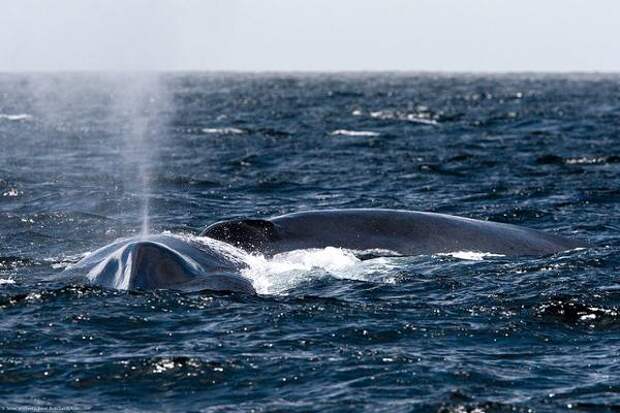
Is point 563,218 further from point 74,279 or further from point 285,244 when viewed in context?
point 74,279

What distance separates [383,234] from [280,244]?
5.21 feet

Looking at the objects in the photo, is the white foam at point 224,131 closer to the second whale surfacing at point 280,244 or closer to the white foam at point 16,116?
the white foam at point 16,116

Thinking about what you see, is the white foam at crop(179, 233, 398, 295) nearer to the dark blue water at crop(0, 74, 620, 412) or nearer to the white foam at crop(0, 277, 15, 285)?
the dark blue water at crop(0, 74, 620, 412)

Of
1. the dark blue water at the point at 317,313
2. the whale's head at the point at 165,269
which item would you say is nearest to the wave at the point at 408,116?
the dark blue water at the point at 317,313

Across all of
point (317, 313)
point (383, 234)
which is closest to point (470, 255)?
point (383, 234)

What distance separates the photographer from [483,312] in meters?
12.5

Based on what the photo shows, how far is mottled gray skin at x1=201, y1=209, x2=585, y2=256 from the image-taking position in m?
15.0

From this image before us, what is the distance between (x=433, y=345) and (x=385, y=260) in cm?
415

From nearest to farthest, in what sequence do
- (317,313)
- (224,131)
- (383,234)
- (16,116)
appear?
(317,313) → (383,234) → (224,131) → (16,116)

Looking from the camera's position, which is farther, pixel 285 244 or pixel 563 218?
pixel 563 218

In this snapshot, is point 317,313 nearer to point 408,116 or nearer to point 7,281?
point 7,281

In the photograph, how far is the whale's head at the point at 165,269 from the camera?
12.6 meters

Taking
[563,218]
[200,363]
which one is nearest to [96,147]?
[563,218]

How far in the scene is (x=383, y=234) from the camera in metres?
15.8
